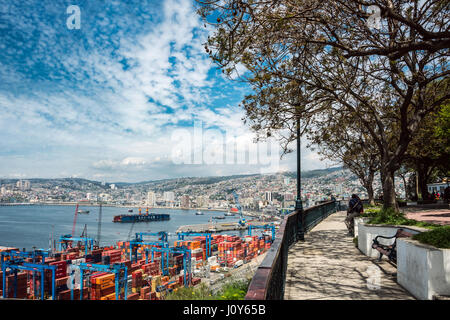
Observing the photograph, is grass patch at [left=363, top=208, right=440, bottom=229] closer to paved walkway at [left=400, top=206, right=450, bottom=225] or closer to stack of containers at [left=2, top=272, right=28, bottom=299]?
paved walkway at [left=400, top=206, right=450, bottom=225]

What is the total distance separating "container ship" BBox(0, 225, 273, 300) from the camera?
41.4 meters

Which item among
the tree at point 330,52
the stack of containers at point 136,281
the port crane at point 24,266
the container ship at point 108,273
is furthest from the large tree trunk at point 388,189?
the stack of containers at point 136,281

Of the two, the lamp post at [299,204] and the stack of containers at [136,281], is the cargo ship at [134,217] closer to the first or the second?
the stack of containers at [136,281]

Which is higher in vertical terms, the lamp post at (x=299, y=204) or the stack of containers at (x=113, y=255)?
the lamp post at (x=299, y=204)

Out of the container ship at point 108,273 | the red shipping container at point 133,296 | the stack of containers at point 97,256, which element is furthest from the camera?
the stack of containers at point 97,256

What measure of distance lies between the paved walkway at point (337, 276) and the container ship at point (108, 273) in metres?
22.9

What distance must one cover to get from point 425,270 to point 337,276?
85.1 inches

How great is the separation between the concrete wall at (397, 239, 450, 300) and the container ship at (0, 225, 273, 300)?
26358mm

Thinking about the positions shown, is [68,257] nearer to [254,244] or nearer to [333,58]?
[254,244]

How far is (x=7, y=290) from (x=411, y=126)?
190ft

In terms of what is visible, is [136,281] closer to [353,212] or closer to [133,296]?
[133,296]

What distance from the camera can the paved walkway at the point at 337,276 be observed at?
5.56m
